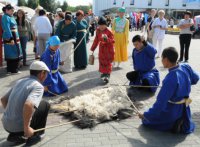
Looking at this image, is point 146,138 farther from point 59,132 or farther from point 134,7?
point 134,7

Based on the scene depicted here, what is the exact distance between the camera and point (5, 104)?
4078 millimetres

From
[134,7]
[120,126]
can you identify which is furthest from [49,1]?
[120,126]

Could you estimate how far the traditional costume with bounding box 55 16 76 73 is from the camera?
8.74 m

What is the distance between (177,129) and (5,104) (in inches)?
97.9

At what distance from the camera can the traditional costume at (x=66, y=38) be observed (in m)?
8.74

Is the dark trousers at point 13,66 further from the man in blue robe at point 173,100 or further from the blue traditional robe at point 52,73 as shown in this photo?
the man in blue robe at point 173,100

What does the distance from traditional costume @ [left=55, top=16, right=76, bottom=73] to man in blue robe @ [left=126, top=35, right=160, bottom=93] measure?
2.48 metres

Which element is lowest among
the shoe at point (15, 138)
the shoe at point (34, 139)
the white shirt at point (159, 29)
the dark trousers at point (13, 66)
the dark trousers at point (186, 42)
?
the shoe at point (34, 139)

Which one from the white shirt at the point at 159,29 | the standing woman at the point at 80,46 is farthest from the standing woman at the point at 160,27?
the standing woman at the point at 80,46

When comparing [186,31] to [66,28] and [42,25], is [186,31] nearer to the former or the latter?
[66,28]

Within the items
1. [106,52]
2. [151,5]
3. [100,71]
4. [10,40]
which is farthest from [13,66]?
[151,5]

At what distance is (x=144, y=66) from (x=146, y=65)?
5cm

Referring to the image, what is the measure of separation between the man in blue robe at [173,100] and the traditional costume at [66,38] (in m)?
4.59

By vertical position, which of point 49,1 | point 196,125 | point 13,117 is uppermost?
point 49,1
